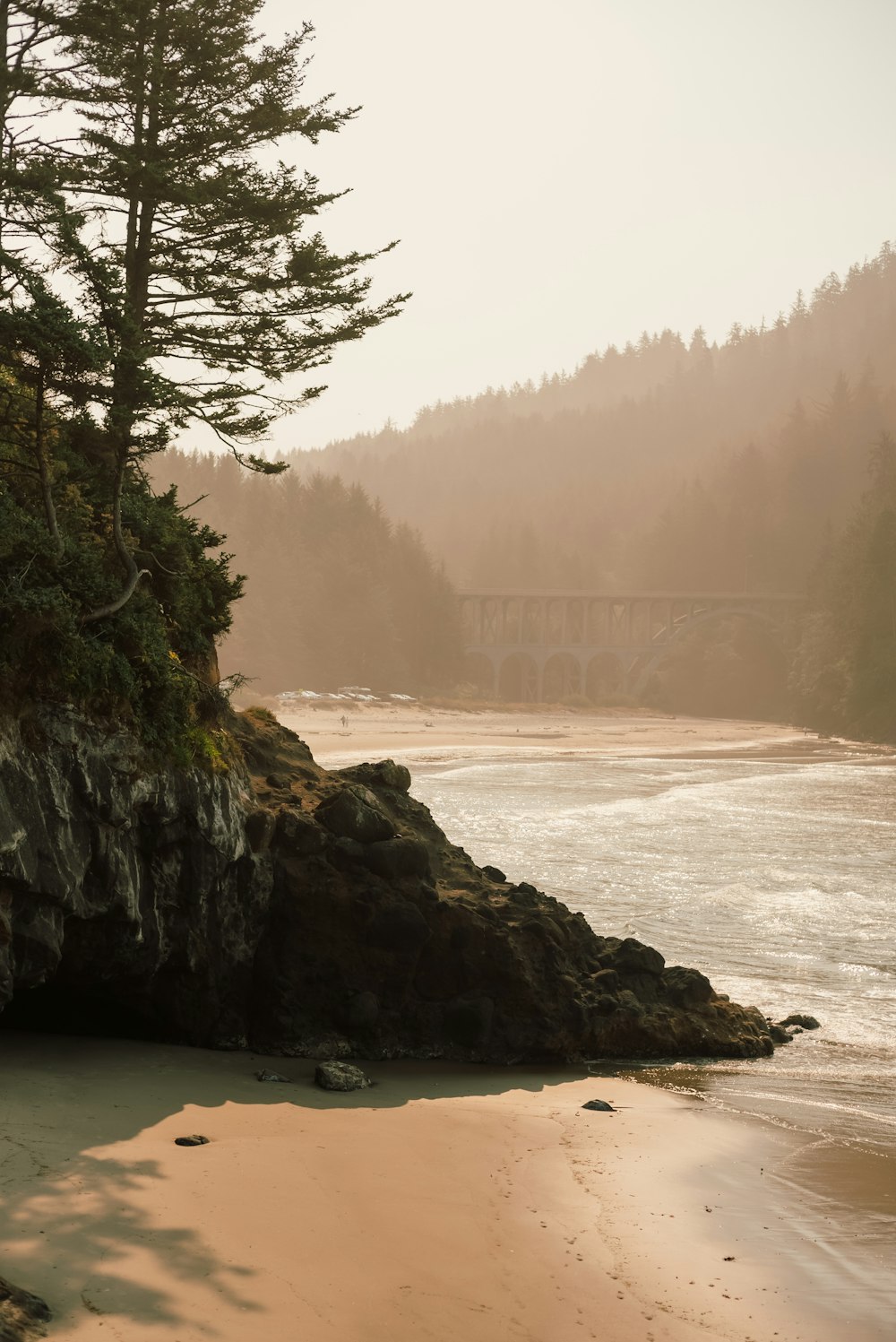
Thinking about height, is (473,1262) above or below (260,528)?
below

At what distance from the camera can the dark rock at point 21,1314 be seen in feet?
18.5

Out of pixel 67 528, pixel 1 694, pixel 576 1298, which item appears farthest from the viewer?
pixel 67 528

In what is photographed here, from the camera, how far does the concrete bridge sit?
12331cm

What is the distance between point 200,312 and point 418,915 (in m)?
8.09

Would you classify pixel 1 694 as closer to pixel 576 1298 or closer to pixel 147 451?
pixel 147 451

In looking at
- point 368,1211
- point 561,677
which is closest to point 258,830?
point 368,1211

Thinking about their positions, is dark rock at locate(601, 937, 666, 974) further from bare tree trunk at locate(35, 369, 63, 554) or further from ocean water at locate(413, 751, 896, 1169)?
bare tree trunk at locate(35, 369, 63, 554)

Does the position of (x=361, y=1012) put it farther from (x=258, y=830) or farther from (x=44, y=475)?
(x=44, y=475)

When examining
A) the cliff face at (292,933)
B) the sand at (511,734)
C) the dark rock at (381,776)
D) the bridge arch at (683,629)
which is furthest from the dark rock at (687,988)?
the bridge arch at (683,629)

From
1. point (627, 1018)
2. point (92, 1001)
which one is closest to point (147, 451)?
point (92, 1001)

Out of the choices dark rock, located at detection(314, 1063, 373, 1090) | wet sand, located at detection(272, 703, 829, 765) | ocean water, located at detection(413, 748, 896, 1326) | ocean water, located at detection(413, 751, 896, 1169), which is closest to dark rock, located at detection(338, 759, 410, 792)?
dark rock, located at detection(314, 1063, 373, 1090)

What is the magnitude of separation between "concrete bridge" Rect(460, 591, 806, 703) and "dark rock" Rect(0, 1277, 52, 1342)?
11325 cm

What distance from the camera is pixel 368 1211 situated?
322 inches

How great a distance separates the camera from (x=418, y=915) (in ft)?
41.9
